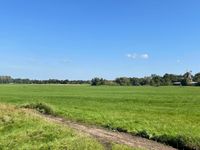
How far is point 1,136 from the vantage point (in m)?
19.5

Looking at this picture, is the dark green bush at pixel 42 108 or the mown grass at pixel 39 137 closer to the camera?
the mown grass at pixel 39 137

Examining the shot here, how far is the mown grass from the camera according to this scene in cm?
1565

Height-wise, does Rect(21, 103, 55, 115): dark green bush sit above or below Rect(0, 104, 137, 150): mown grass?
above

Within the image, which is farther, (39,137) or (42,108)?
(42,108)

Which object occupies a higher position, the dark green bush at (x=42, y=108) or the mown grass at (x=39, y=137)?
the dark green bush at (x=42, y=108)

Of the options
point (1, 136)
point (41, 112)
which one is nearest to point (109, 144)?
point (1, 136)

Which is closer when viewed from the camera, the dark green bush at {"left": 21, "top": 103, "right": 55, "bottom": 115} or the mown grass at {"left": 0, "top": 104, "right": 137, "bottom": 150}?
the mown grass at {"left": 0, "top": 104, "right": 137, "bottom": 150}

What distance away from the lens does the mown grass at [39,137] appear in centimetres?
1565

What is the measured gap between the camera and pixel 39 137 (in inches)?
711

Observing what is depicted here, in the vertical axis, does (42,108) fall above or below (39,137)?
above

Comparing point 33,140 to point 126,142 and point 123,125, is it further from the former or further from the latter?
point 123,125

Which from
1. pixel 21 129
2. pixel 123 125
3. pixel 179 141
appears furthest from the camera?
pixel 123 125

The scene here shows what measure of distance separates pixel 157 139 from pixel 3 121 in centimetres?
976

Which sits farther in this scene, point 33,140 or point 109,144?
point 33,140
